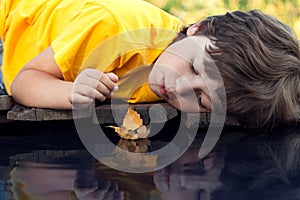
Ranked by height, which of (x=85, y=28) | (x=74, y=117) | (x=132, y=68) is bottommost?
(x=74, y=117)

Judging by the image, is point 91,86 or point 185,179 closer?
point 185,179

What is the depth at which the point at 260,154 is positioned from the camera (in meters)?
1.37

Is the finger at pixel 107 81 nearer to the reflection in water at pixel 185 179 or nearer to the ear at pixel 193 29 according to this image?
the reflection in water at pixel 185 179

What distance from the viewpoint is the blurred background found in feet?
9.54

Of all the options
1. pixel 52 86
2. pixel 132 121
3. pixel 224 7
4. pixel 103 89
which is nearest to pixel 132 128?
pixel 132 121

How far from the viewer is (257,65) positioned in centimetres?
153

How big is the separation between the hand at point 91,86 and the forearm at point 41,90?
4 centimetres

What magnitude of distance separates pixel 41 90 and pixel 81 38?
17 cm

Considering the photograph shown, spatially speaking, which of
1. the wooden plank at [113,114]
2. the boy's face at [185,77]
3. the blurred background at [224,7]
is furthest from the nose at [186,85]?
the blurred background at [224,7]

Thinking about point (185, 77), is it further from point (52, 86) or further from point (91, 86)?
point (52, 86)

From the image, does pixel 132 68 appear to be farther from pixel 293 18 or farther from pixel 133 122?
pixel 293 18

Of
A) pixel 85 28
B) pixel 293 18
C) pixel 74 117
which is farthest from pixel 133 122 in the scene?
pixel 293 18

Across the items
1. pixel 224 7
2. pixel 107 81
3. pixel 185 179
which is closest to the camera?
pixel 185 179

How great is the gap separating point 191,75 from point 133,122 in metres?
0.19
